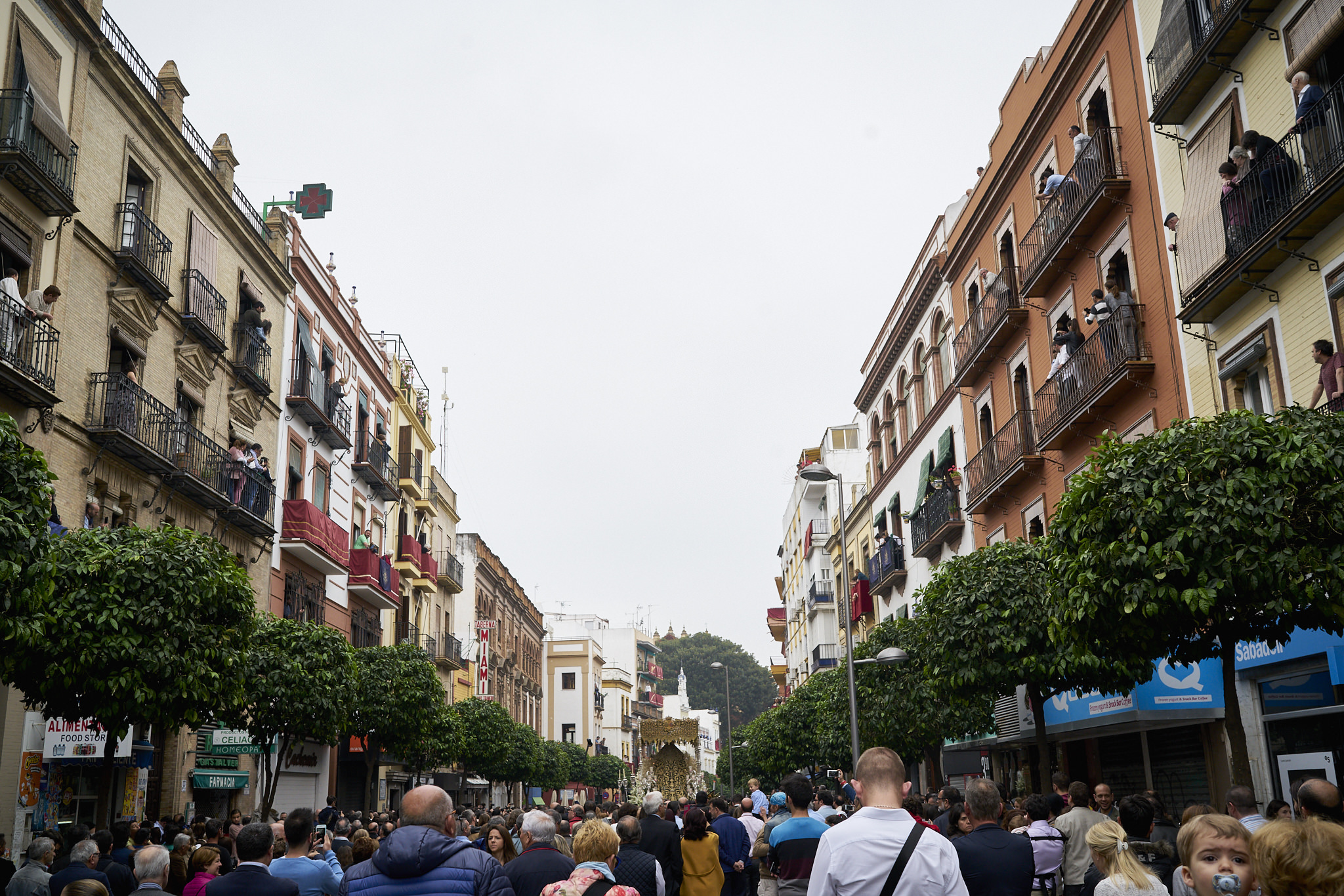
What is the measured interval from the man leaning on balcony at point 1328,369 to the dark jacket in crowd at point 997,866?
904cm

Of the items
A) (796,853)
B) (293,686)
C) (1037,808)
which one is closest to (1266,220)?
(1037,808)

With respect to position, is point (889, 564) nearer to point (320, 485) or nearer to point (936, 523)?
point (936, 523)

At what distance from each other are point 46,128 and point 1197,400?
18.4 m

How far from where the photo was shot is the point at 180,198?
24.1 meters

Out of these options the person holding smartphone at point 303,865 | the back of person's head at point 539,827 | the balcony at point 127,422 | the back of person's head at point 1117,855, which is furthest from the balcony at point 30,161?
the back of person's head at point 1117,855

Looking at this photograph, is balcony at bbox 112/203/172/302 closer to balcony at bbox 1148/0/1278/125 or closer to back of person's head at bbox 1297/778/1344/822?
balcony at bbox 1148/0/1278/125

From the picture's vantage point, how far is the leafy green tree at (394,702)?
92.4 feet

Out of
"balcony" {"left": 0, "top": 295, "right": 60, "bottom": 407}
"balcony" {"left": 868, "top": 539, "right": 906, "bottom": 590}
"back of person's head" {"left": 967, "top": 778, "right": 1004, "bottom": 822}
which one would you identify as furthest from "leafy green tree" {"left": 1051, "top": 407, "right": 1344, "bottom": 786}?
"balcony" {"left": 868, "top": 539, "right": 906, "bottom": 590}

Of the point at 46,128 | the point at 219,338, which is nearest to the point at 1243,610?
the point at 46,128

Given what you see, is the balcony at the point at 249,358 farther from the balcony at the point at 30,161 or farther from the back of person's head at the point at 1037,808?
the back of person's head at the point at 1037,808

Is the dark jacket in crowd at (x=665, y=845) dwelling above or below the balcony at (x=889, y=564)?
below

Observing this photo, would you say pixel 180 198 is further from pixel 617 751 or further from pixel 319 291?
pixel 617 751

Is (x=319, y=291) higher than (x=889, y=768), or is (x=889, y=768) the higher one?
(x=319, y=291)

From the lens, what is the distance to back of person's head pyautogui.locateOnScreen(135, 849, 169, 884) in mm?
8094
